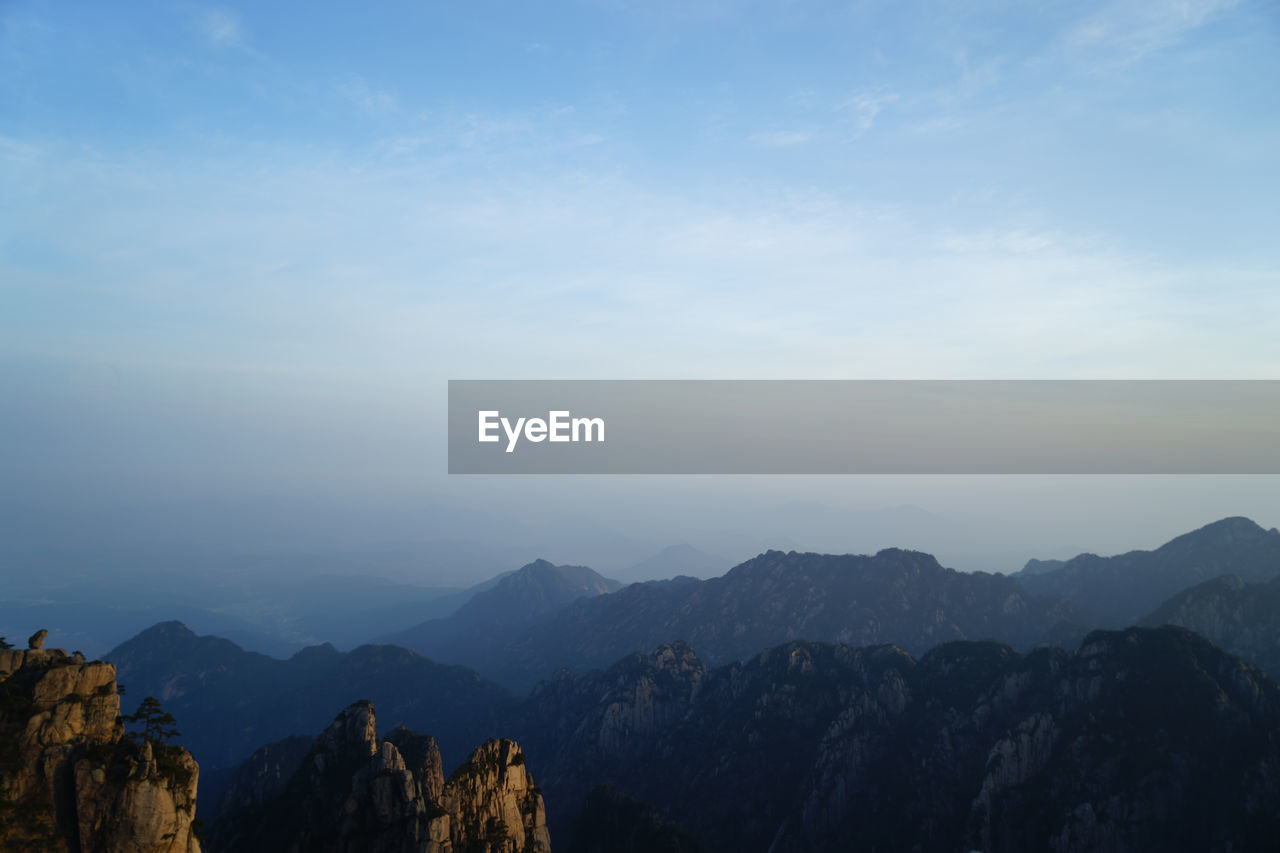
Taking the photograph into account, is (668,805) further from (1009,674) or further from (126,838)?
(126,838)

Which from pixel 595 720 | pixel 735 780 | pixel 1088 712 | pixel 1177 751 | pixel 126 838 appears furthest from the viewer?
pixel 595 720

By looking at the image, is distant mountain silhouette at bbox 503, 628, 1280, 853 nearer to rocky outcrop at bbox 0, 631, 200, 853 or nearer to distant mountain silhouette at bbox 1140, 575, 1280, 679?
distant mountain silhouette at bbox 1140, 575, 1280, 679

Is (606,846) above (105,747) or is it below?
below

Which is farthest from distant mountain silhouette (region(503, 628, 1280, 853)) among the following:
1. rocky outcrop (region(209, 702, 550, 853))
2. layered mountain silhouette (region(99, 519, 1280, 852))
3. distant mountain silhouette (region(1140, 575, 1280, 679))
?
distant mountain silhouette (region(1140, 575, 1280, 679))

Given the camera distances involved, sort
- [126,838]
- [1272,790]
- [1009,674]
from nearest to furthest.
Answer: [126,838] → [1272,790] → [1009,674]

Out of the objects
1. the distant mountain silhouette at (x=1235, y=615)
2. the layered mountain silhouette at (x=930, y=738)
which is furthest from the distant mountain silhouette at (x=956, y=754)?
the distant mountain silhouette at (x=1235, y=615)

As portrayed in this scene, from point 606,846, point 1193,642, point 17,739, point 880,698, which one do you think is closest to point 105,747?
point 17,739

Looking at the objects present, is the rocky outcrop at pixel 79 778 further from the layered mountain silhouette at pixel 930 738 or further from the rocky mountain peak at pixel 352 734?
the layered mountain silhouette at pixel 930 738
